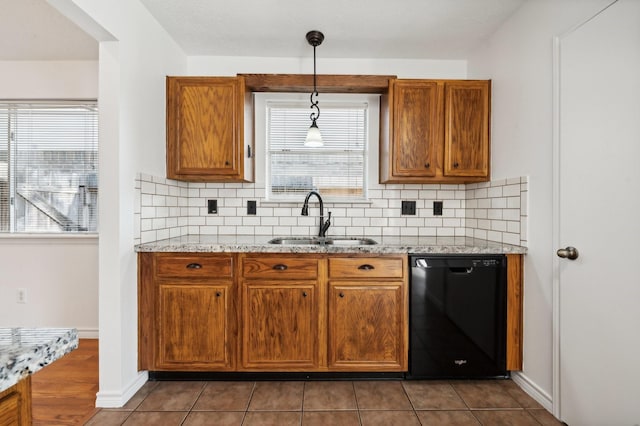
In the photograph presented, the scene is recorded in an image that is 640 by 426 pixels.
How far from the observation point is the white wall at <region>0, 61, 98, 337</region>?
3014 millimetres

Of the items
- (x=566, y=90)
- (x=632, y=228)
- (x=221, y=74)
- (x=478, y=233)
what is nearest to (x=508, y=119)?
(x=566, y=90)

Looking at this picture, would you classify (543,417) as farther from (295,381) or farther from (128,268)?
(128,268)

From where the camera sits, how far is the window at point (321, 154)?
3.03 m

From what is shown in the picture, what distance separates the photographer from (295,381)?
2264mm

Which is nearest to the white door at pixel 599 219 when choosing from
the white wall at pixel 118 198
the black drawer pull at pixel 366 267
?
the black drawer pull at pixel 366 267

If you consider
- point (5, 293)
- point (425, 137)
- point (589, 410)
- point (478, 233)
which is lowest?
point (589, 410)

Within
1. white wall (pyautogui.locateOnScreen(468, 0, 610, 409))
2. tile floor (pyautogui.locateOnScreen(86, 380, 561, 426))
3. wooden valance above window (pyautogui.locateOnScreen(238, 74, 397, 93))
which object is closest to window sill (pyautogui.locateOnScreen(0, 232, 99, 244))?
tile floor (pyautogui.locateOnScreen(86, 380, 561, 426))

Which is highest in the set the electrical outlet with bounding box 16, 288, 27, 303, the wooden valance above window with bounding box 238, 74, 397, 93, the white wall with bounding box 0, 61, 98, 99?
the white wall with bounding box 0, 61, 98, 99

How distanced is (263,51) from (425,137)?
1.55 metres

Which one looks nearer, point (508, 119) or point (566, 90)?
point (566, 90)

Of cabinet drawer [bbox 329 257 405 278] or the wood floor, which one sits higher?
cabinet drawer [bbox 329 257 405 278]

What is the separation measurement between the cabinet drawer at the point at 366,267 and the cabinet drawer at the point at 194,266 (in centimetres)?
71

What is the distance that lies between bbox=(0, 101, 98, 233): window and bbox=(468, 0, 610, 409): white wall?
3535 millimetres

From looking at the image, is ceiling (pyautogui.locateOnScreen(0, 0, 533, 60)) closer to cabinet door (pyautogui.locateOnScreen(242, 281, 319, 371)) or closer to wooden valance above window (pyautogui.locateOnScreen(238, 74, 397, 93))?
wooden valance above window (pyautogui.locateOnScreen(238, 74, 397, 93))
